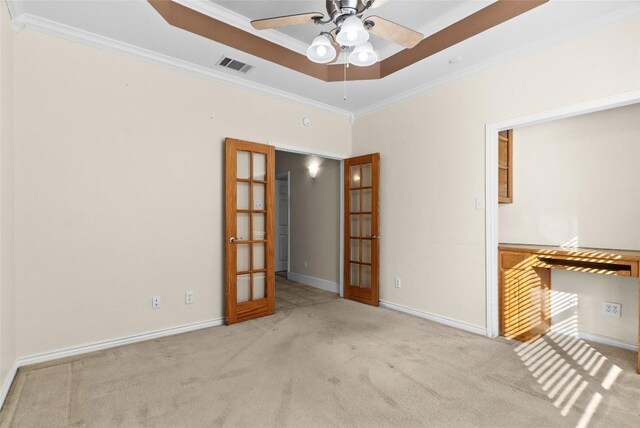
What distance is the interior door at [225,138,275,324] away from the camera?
3.50 m

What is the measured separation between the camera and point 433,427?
5.90ft

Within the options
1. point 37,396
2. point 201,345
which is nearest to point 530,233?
point 201,345

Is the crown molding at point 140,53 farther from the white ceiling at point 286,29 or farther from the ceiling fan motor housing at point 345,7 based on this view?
the ceiling fan motor housing at point 345,7

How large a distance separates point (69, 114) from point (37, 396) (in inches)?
83.0

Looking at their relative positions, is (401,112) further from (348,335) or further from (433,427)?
(433,427)

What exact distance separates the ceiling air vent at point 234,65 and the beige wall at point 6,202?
61.4 inches

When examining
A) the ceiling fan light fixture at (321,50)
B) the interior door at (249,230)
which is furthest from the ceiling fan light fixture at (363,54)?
the interior door at (249,230)

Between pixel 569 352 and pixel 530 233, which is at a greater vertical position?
pixel 530 233

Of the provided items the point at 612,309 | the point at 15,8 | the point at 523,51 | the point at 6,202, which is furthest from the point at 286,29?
the point at 612,309

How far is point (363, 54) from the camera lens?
2.23 m

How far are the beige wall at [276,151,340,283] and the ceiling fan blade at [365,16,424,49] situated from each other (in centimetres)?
286

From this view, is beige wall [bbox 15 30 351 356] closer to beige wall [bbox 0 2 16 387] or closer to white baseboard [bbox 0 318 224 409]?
white baseboard [bbox 0 318 224 409]

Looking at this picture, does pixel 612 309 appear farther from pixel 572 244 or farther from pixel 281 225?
pixel 281 225

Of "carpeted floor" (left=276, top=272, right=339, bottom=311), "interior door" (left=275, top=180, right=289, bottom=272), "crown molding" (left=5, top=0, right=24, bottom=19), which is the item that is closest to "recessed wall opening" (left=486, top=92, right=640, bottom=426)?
"carpeted floor" (left=276, top=272, right=339, bottom=311)
